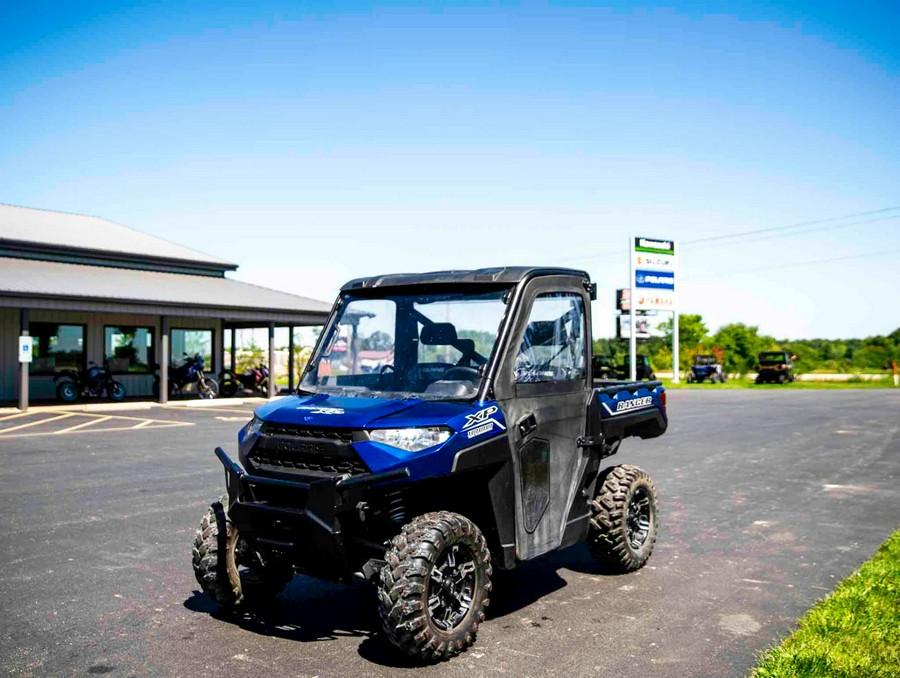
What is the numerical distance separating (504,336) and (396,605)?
184cm

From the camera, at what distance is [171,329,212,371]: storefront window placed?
3083 cm

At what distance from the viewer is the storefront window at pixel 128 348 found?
28750mm

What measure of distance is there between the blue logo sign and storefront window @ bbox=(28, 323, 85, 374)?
113 ft

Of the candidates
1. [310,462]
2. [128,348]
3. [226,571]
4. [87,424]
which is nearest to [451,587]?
[310,462]

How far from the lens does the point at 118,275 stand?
94.0 feet

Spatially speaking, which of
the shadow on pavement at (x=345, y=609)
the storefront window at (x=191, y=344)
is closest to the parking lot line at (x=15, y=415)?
the storefront window at (x=191, y=344)

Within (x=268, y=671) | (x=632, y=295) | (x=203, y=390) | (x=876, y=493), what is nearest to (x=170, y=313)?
(x=203, y=390)

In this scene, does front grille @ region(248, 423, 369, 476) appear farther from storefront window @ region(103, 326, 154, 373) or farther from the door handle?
storefront window @ region(103, 326, 154, 373)

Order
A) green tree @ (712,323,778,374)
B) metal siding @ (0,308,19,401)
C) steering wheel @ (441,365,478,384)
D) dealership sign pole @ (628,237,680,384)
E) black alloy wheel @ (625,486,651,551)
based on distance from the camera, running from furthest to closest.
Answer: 1. green tree @ (712,323,778,374)
2. dealership sign pole @ (628,237,680,384)
3. metal siding @ (0,308,19,401)
4. black alloy wheel @ (625,486,651,551)
5. steering wheel @ (441,365,478,384)

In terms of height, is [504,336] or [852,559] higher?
[504,336]

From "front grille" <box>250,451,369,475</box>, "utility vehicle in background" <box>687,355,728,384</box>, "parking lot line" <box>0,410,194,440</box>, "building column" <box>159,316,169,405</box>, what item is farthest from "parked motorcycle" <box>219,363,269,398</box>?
"utility vehicle in background" <box>687,355,728,384</box>

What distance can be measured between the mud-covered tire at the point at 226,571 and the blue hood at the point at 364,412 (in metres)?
0.84

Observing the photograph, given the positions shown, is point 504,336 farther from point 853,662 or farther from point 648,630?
point 853,662

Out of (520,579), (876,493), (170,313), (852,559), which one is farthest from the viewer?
(170,313)
